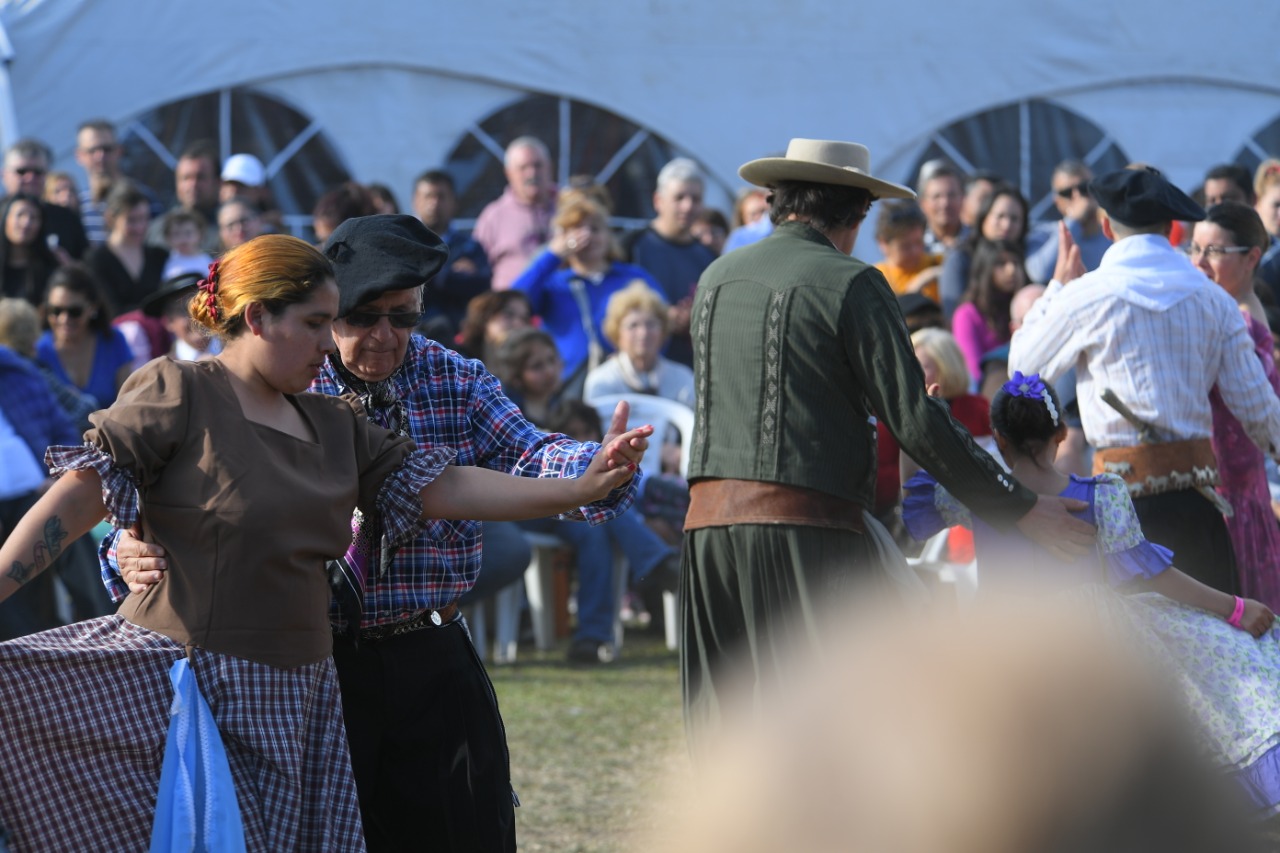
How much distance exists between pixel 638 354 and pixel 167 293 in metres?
2.49

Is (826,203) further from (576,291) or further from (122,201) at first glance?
(122,201)

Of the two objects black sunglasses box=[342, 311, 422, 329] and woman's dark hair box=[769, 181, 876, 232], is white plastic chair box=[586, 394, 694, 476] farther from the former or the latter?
black sunglasses box=[342, 311, 422, 329]

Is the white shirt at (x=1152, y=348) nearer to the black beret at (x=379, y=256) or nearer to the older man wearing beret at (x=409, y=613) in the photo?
the older man wearing beret at (x=409, y=613)

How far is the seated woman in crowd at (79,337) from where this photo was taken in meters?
8.84

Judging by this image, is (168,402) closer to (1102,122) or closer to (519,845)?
(519,845)

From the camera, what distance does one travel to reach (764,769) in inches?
56.4

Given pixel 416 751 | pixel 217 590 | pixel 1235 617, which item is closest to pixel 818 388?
pixel 416 751

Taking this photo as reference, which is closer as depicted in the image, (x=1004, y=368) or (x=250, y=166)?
(x=1004, y=368)

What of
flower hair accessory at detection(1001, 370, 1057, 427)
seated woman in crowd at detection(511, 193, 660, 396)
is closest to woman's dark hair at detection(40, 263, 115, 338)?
seated woman in crowd at detection(511, 193, 660, 396)

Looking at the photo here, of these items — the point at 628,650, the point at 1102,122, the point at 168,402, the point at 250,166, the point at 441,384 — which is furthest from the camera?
the point at 1102,122

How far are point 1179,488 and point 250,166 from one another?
7075mm

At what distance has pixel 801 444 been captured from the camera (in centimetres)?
444

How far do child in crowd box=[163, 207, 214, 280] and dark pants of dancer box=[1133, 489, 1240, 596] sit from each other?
19.4 feet

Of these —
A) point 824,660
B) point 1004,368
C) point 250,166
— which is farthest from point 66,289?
point 824,660
